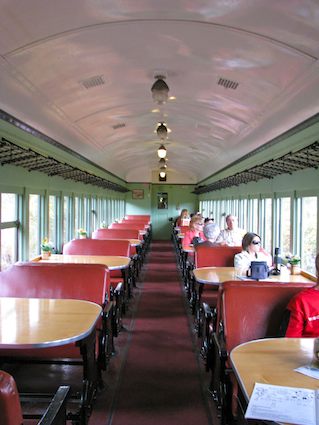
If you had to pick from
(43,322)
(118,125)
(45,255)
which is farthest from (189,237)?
(43,322)

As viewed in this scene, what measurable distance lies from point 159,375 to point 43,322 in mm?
1784

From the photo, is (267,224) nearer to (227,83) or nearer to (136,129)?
(227,83)

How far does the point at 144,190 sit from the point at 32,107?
16.2 meters

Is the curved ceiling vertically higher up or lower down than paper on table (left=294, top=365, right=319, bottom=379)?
higher up

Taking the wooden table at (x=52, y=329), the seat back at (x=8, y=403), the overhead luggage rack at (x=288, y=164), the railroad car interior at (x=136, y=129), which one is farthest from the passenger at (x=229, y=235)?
the seat back at (x=8, y=403)

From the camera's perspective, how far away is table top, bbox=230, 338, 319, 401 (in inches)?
78.9

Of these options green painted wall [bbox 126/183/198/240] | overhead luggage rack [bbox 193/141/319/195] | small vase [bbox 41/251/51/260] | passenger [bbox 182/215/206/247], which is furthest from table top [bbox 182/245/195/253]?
green painted wall [bbox 126/183/198/240]

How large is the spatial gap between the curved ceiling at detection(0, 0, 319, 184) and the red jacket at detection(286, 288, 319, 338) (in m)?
1.98

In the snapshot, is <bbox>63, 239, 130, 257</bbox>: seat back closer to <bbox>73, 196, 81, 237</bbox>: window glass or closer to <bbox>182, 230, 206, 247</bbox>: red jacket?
<bbox>182, 230, 206, 247</bbox>: red jacket

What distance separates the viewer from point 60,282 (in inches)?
167

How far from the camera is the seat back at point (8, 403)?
1.38 m

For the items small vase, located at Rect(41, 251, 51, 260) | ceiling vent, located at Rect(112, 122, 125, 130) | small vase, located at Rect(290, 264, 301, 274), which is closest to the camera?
small vase, located at Rect(290, 264, 301, 274)

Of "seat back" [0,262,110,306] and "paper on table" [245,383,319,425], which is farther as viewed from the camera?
"seat back" [0,262,110,306]

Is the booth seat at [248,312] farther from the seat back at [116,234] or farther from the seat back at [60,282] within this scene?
the seat back at [116,234]
